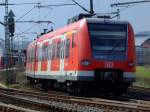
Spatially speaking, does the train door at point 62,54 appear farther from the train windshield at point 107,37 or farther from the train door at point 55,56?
the train windshield at point 107,37

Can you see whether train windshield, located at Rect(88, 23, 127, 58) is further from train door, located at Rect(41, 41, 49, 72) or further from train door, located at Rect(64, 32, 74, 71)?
train door, located at Rect(41, 41, 49, 72)

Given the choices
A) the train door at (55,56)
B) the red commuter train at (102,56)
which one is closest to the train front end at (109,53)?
the red commuter train at (102,56)

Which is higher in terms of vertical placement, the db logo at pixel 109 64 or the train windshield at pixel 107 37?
the train windshield at pixel 107 37

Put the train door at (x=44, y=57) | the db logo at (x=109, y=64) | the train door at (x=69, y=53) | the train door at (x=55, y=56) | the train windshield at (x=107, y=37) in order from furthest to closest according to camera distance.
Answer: the train door at (x=44, y=57), the train door at (x=55, y=56), the train door at (x=69, y=53), the train windshield at (x=107, y=37), the db logo at (x=109, y=64)

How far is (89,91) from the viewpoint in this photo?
22266 millimetres

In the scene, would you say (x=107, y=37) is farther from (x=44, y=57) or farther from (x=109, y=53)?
(x=44, y=57)

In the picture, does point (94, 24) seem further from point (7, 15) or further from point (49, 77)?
point (7, 15)

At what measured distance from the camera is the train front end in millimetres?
20906

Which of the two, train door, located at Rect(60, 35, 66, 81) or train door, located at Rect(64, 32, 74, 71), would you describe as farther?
train door, located at Rect(60, 35, 66, 81)

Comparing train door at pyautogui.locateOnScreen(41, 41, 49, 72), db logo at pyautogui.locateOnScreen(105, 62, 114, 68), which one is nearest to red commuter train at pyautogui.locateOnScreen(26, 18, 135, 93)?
db logo at pyautogui.locateOnScreen(105, 62, 114, 68)

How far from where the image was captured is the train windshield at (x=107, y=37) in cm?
2112

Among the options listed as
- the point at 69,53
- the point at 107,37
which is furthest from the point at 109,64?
the point at 69,53

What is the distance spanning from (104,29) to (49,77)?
7.19 meters

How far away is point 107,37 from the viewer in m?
21.3
